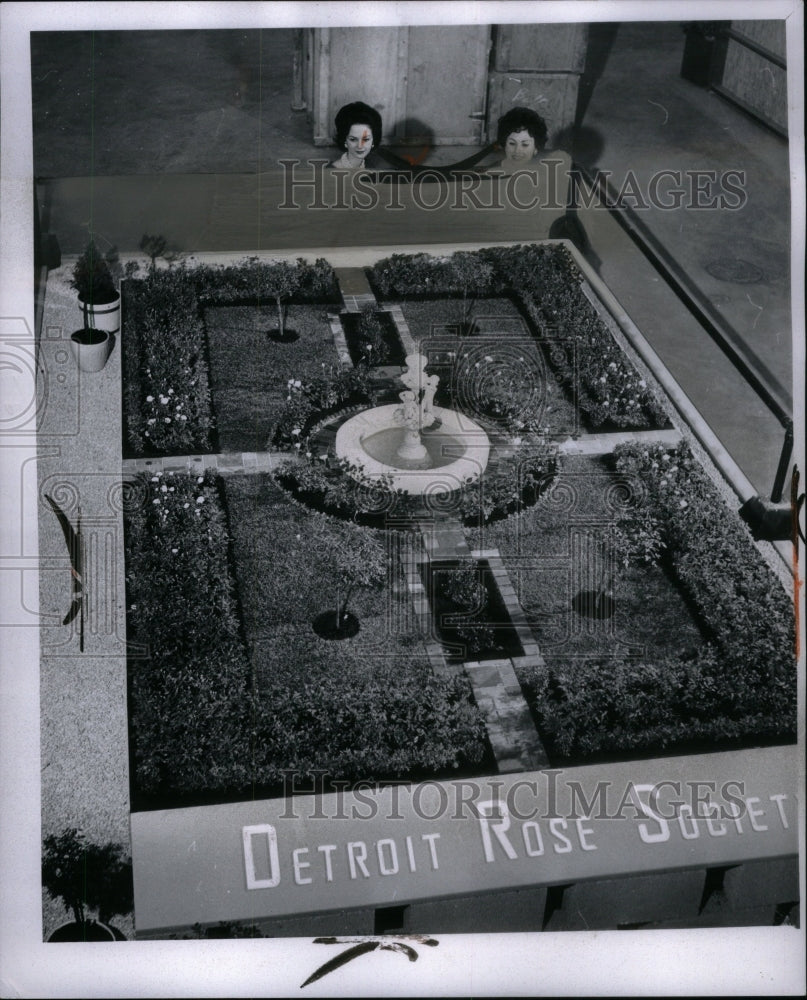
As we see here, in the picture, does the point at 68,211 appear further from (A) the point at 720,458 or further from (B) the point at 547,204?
(A) the point at 720,458

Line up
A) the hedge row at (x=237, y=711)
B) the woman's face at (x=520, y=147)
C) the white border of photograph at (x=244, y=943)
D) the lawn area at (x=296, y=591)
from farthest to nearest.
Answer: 1. the woman's face at (x=520, y=147)
2. the lawn area at (x=296, y=591)
3. the hedge row at (x=237, y=711)
4. the white border of photograph at (x=244, y=943)

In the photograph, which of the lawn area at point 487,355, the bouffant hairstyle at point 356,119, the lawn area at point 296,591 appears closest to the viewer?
the lawn area at point 296,591

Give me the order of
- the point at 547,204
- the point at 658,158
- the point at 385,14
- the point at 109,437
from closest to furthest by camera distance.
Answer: the point at 385,14 < the point at 109,437 < the point at 547,204 < the point at 658,158

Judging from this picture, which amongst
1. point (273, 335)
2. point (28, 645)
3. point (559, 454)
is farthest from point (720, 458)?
point (28, 645)

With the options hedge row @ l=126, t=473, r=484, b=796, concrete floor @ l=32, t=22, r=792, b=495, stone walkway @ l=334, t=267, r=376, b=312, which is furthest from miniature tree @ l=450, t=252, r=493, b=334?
hedge row @ l=126, t=473, r=484, b=796

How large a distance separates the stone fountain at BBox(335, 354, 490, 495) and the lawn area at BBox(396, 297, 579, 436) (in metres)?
0.33

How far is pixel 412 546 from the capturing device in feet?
30.0

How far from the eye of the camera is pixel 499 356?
10.7 meters

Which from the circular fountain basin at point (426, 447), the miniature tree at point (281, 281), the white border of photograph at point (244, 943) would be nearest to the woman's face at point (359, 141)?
the miniature tree at point (281, 281)

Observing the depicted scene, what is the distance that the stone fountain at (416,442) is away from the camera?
956cm

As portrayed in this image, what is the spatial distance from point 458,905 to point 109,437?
4.79m

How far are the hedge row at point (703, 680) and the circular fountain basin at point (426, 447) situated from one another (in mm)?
1725

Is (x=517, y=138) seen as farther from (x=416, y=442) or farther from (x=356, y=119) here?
(x=416, y=442)

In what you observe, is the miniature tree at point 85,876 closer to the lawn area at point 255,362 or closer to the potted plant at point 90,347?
the lawn area at point 255,362
